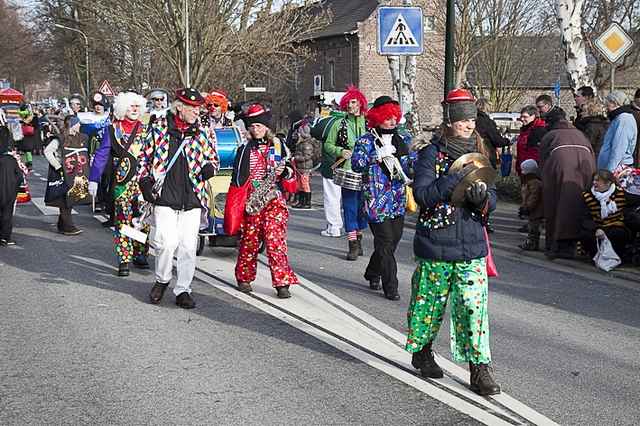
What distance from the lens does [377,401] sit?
19.1 ft

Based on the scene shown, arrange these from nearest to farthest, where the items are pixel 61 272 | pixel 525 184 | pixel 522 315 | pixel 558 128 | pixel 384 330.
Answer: pixel 384 330, pixel 522 315, pixel 61 272, pixel 558 128, pixel 525 184

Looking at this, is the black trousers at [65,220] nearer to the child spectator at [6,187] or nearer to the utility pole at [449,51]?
the child spectator at [6,187]

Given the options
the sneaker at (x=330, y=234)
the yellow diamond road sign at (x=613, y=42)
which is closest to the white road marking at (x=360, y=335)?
the sneaker at (x=330, y=234)

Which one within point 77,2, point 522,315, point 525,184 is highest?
point 77,2

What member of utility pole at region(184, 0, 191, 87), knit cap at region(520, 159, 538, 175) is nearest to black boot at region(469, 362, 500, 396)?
knit cap at region(520, 159, 538, 175)

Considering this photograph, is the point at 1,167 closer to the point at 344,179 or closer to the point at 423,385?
the point at 344,179

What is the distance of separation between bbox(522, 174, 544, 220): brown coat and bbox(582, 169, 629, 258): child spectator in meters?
0.95

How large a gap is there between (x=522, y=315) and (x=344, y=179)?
294cm

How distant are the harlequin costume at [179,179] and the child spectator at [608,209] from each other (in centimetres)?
481

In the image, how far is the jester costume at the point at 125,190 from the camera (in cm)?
1004

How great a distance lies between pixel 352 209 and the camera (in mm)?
10938

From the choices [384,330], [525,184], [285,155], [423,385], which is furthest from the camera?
[525,184]

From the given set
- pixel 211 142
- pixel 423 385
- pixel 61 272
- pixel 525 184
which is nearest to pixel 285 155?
pixel 211 142

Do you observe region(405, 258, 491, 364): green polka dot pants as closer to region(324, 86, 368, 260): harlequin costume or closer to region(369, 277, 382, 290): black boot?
region(369, 277, 382, 290): black boot
